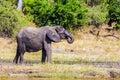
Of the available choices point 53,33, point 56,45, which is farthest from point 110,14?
point 53,33

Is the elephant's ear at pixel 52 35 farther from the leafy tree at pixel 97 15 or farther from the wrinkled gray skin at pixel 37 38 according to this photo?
the leafy tree at pixel 97 15

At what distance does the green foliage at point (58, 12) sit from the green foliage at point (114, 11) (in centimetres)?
434

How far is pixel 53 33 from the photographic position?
80.6ft

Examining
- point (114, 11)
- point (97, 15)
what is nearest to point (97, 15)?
point (97, 15)

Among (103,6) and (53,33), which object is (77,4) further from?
(53,33)

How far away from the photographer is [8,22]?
40.1 m

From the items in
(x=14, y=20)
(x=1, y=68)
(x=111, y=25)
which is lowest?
(x=111, y=25)

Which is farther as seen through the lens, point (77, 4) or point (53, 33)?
point (77, 4)

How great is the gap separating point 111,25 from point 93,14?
319 centimetres

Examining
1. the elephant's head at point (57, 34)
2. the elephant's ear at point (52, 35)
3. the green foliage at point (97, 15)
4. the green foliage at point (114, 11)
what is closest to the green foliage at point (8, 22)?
the green foliage at point (97, 15)

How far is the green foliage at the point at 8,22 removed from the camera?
1571 inches

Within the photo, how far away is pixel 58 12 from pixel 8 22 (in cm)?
1002

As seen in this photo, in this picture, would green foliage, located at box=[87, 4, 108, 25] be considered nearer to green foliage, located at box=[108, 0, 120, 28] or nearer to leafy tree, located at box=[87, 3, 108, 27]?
leafy tree, located at box=[87, 3, 108, 27]

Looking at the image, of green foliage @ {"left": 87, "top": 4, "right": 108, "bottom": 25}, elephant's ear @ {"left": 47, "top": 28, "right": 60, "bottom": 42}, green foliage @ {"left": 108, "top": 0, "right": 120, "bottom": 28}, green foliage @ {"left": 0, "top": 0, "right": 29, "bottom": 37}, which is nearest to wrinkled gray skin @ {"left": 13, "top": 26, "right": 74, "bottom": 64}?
elephant's ear @ {"left": 47, "top": 28, "right": 60, "bottom": 42}
